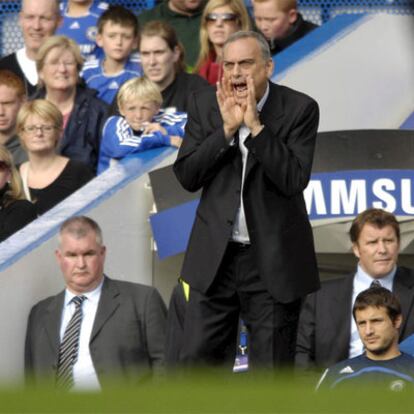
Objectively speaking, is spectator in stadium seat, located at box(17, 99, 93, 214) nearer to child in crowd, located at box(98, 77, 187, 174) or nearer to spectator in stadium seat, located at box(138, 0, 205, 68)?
child in crowd, located at box(98, 77, 187, 174)

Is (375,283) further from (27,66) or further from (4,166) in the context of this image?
(27,66)

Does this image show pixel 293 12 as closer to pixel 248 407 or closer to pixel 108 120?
pixel 108 120

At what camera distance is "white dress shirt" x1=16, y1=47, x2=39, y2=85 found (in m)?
8.80

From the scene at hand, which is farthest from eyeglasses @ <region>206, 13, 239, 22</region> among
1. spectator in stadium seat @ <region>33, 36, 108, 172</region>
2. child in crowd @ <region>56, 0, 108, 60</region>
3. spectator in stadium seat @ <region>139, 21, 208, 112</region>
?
child in crowd @ <region>56, 0, 108, 60</region>

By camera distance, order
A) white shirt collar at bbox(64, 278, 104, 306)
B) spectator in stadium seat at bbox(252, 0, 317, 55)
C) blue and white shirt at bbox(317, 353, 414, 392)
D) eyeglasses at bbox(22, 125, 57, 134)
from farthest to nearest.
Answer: spectator in stadium seat at bbox(252, 0, 317, 55), eyeglasses at bbox(22, 125, 57, 134), white shirt collar at bbox(64, 278, 104, 306), blue and white shirt at bbox(317, 353, 414, 392)

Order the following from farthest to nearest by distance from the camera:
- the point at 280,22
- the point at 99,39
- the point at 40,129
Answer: the point at 99,39
the point at 280,22
the point at 40,129

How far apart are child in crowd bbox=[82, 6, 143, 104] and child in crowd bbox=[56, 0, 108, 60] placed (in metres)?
0.44

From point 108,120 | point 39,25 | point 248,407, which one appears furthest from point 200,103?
point 39,25

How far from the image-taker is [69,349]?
20.6 ft

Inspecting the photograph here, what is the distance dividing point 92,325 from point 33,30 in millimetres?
3233

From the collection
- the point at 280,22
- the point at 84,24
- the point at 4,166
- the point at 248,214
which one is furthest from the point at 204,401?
the point at 84,24

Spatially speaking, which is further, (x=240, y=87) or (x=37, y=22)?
(x=37, y=22)

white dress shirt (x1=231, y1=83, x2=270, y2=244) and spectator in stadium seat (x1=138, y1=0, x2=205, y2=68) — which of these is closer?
white dress shirt (x1=231, y1=83, x2=270, y2=244)

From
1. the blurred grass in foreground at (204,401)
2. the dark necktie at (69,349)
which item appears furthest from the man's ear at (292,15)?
the blurred grass in foreground at (204,401)
